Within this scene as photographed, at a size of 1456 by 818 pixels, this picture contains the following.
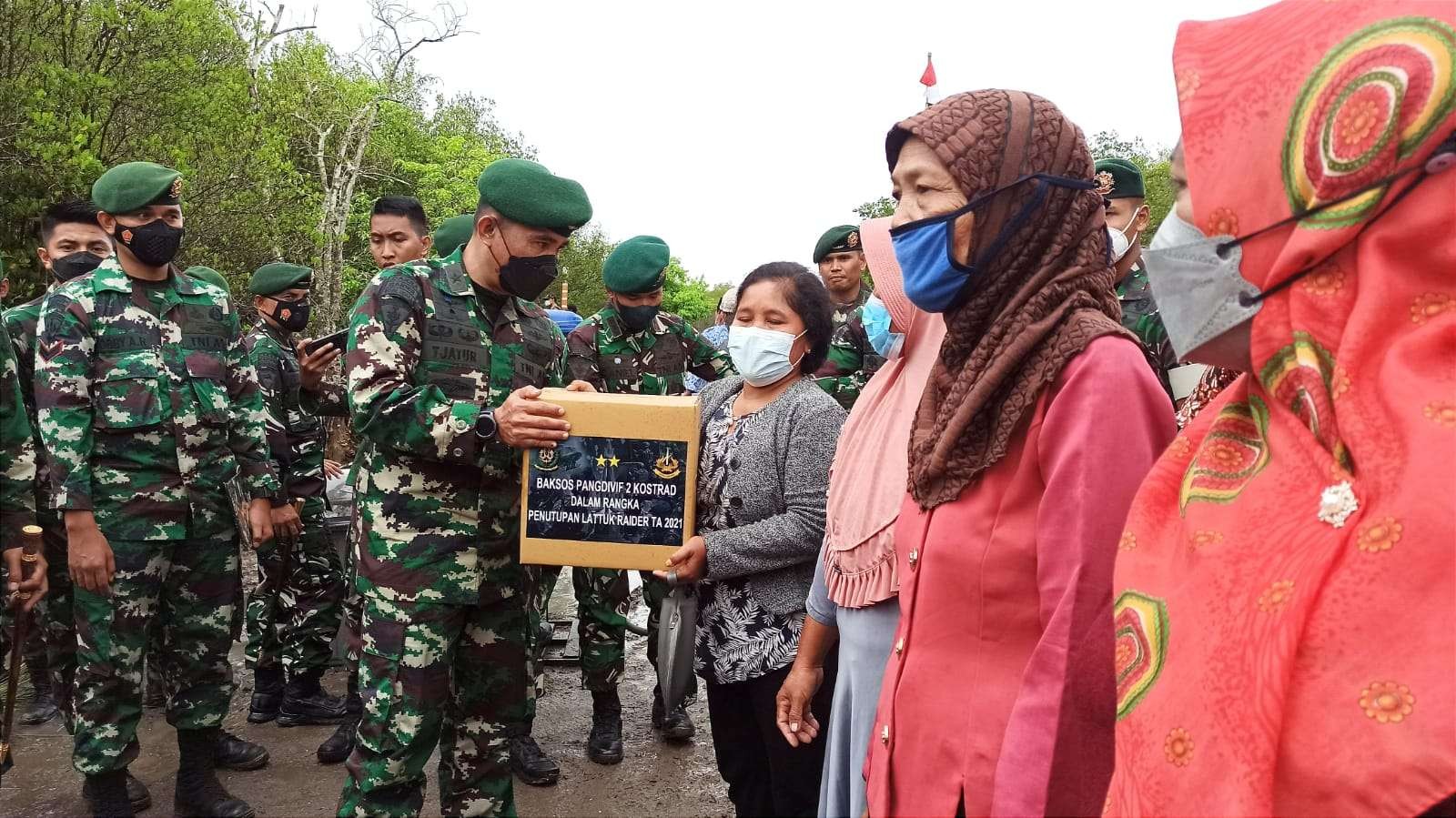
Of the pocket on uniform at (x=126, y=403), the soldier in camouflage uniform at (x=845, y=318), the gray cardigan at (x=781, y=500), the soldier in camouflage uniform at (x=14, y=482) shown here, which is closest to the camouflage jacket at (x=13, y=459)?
the soldier in camouflage uniform at (x=14, y=482)

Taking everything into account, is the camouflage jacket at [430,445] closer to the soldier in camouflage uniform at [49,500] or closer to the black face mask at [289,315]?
the soldier in camouflage uniform at [49,500]

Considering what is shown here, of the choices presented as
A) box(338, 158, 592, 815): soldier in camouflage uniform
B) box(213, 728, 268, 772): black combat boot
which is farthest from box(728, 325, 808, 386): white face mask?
box(213, 728, 268, 772): black combat boot

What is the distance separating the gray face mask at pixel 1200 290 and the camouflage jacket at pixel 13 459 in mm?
4053

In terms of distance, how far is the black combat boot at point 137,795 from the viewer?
395 cm

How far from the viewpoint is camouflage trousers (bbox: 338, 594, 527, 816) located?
286 cm

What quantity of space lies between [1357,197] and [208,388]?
4.35 meters

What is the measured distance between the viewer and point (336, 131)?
2353 centimetres

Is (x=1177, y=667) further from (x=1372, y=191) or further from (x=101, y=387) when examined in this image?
(x=101, y=387)

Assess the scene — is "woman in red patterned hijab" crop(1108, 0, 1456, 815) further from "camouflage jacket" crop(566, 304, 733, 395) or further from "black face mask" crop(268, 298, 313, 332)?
"black face mask" crop(268, 298, 313, 332)

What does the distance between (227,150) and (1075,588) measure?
14449 millimetres

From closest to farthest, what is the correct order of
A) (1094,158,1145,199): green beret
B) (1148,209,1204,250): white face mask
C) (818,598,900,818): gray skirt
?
(1148,209,1204,250): white face mask
(818,598,900,818): gray skirt
(1094,158,1145,199): green beret

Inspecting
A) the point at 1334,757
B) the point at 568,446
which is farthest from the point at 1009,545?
the point at 568,446

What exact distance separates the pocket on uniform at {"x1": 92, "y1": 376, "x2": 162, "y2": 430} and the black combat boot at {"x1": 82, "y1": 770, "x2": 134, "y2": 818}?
143 centimetres

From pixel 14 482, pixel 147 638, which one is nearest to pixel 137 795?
pixel 147 638
